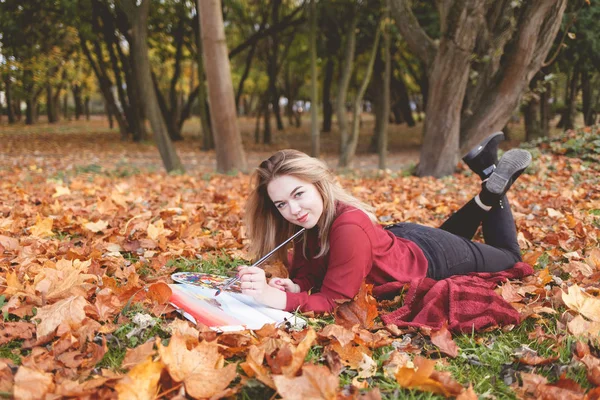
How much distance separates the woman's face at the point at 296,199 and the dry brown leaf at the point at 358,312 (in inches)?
16.2

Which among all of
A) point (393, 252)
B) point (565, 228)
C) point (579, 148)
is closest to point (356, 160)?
point (579, 148)

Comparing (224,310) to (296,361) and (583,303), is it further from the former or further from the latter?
(583,303)

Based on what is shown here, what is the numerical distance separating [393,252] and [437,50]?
516 centimetres

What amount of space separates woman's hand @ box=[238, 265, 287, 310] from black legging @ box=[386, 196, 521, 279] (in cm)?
94

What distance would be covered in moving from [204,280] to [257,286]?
534 mm

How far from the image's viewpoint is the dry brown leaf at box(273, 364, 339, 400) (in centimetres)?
142

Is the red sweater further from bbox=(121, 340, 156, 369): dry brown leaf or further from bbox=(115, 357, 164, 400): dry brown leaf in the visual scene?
bbox=(115, 357, 164, 400): dry brown leaf

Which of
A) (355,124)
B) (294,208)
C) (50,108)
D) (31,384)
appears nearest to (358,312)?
(294,208)

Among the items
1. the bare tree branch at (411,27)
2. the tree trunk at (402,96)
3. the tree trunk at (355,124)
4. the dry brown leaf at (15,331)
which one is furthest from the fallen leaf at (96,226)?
the tree trunk at (402,96)

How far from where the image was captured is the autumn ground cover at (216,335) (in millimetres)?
1502

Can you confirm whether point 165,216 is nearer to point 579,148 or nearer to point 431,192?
point 431,192

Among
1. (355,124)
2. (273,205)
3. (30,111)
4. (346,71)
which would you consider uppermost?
(30,111)

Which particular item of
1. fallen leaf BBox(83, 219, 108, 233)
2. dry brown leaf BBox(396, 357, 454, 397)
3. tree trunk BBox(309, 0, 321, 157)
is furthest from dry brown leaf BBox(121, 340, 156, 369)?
tree trunk BBox(309, 0, 321, 157)

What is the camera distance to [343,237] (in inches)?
88.4
